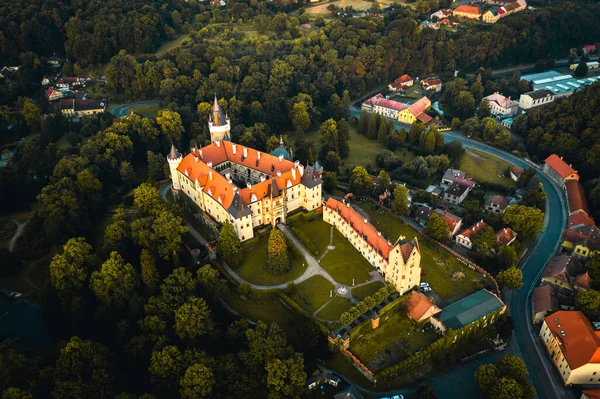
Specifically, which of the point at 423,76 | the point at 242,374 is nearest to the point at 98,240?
the point at 242,374

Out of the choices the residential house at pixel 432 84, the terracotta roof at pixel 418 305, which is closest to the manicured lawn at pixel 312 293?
the terracotta roof at pixel 418 305

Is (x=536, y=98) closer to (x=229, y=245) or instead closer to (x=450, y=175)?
(x=450, y=175)

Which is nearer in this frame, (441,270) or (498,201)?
(441,270)

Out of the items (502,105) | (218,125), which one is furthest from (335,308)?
(502,105)

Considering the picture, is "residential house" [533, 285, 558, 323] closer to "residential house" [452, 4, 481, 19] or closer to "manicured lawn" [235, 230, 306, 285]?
"manicured lawn" [235, 230, 306, 285]

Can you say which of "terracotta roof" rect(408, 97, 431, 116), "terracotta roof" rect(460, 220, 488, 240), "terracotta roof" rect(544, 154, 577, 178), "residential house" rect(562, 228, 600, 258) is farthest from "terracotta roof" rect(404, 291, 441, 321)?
"terracotta roof" rect(408, 97, 431, 116)

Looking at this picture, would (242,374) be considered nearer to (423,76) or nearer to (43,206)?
(43,206)
